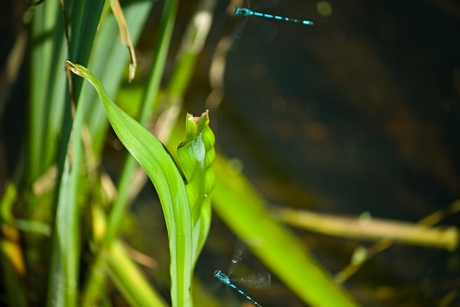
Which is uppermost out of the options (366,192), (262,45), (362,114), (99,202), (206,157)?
(262,45)

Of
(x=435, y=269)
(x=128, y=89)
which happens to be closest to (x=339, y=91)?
(x=435, y=269)

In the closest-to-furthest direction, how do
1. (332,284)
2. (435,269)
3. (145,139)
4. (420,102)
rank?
(145,139), (332,284), (435,269), (420,102)

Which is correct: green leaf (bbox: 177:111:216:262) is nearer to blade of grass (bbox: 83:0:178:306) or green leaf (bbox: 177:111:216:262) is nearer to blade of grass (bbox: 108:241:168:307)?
blade of grass (bbox: 83:0:178:306)

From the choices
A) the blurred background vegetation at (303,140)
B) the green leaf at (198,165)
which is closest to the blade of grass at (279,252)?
the blurred background vegetation at (303,140)

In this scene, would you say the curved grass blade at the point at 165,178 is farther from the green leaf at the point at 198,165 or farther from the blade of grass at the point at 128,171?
the blade of grass at the point at 128,171

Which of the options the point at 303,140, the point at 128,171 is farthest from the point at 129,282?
the point at 303,140

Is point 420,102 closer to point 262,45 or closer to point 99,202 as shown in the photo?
point 262,45

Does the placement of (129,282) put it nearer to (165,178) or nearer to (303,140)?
(165,178)

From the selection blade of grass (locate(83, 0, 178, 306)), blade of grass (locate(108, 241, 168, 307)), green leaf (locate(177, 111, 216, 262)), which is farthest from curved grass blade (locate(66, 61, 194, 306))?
blade of grass (locate(108, 241, 168, 307))
